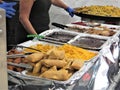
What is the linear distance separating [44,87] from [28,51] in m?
0.43

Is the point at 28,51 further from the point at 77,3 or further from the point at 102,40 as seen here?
the point at 77,3

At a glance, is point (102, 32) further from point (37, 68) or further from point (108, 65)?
point (37, 68)

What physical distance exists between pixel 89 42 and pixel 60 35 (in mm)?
250

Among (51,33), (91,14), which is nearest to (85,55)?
(51,33)

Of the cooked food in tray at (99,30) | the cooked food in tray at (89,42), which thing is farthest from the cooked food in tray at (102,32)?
the cooked food in tray at (89,42)

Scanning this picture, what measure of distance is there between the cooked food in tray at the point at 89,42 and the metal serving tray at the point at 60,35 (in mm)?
70

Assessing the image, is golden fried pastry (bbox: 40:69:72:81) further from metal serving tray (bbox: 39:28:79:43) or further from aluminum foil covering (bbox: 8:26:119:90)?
metal serving tray (bbox: 39:28:79:43)

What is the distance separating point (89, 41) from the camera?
183 centimetres

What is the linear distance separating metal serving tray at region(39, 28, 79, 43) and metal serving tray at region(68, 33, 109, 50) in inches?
2.3

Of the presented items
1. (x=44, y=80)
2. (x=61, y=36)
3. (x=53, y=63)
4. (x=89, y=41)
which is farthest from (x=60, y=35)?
(x=44, y=80)

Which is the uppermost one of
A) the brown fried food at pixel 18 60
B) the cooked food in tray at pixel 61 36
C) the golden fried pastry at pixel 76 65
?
the cooked food in tray at pixel 61 36

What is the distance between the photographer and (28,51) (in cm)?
152

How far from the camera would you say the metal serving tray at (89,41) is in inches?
67.1

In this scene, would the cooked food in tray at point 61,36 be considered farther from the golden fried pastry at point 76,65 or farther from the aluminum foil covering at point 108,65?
the golden fried pastry at point 76,65
